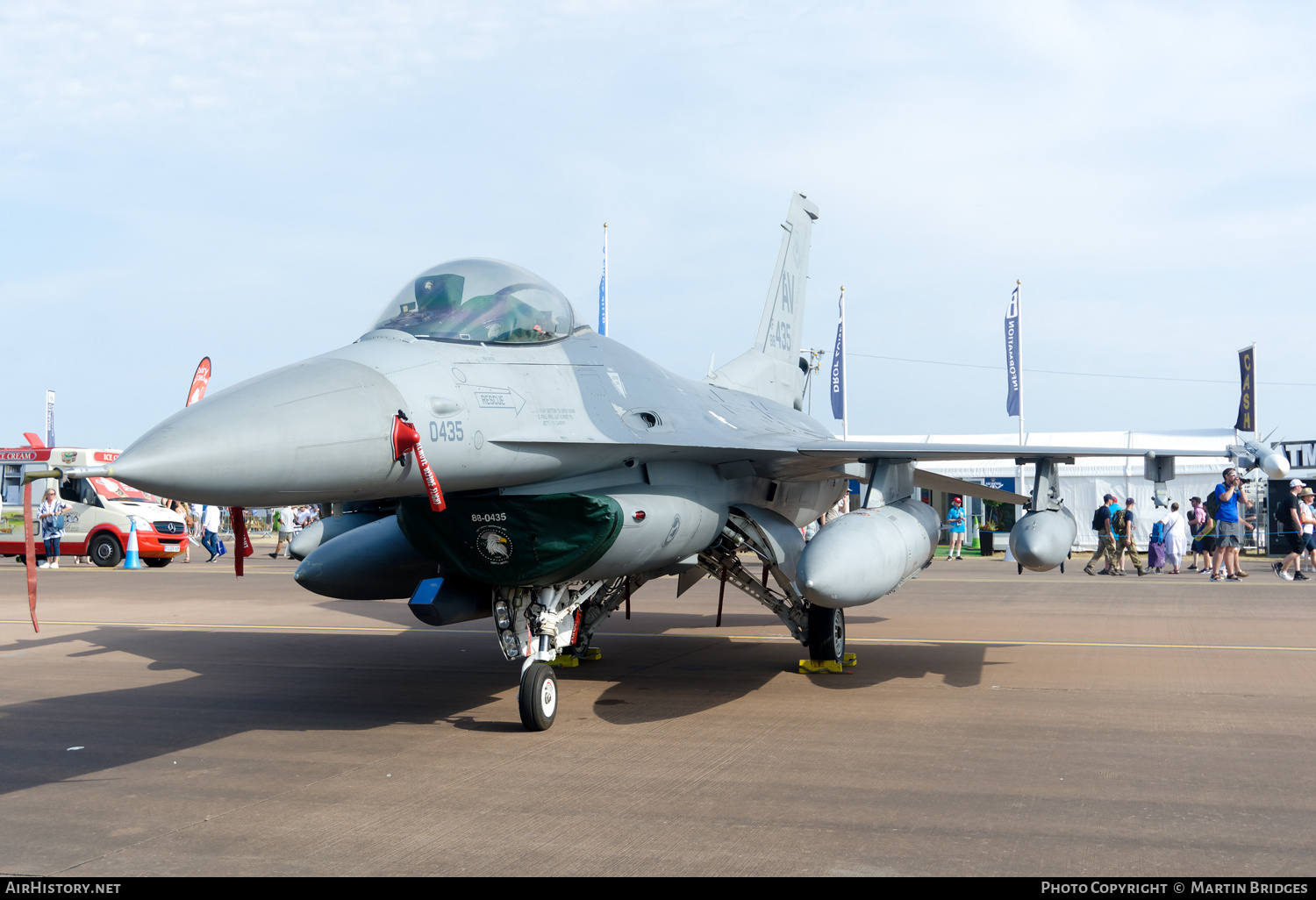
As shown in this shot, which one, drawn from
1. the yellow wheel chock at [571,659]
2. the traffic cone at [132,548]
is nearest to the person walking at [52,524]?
the traffic cone at [132,548]

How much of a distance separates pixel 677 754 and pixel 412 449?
2482mm

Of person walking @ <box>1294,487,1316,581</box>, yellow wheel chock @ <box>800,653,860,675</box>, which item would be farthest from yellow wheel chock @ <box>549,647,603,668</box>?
person walking @ <box>1294,487,1316,581</box>

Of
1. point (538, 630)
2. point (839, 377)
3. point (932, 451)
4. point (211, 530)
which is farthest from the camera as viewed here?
point (839, 377)

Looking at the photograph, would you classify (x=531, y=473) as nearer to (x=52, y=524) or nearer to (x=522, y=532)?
(x=522, y=532)

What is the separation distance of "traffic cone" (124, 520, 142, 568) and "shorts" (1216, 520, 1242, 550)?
22891 mm

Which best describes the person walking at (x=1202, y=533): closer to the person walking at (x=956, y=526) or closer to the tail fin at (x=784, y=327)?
the person walking at (x=956, y=526)

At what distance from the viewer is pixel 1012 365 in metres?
30.2

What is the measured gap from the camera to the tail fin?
41.7ft

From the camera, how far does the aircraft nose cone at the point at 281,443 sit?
473 centimetres

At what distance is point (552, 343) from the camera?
24.1ft

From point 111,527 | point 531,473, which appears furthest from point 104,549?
point 531,473
